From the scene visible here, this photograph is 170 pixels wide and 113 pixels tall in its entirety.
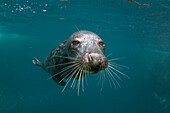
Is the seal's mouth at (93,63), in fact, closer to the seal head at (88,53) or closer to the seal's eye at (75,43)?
the seal head at (88,53)

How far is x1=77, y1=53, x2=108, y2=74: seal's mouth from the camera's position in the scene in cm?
181

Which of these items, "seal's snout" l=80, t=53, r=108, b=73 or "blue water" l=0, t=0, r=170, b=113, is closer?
"seal's snout" l=80, t=53, r=108, b=73

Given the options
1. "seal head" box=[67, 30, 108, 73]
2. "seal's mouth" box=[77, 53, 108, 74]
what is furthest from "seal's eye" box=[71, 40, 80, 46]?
"seal's mouth" box=[77, 53, 108, 74]

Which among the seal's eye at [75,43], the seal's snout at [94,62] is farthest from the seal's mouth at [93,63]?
the seal's eye at [75,43]

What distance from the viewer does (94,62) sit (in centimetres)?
180

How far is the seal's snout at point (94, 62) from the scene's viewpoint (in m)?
1.81

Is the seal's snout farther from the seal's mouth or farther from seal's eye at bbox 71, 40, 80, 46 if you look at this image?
seal's eye at bbox 71, 40, 80, 46

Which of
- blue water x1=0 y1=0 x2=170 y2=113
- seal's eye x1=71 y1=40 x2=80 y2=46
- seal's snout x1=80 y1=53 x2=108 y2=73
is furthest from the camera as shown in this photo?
blue water x1=0 y1=0 x2=170 y2=113

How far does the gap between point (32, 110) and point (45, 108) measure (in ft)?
5.72

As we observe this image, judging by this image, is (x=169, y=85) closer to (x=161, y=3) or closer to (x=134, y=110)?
(x=134, y=110)

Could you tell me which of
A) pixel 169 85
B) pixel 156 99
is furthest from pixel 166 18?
pixel 156 99

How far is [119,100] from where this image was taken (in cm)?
2545

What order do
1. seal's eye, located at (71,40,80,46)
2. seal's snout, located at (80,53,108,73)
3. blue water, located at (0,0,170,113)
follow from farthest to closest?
blue water, located at (0,0,170,113) < seal's eye, located at (71,40,80,46) < seal's snout, located at (80,53,108,73)

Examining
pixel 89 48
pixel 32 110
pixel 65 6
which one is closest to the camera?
pixel 89 48
